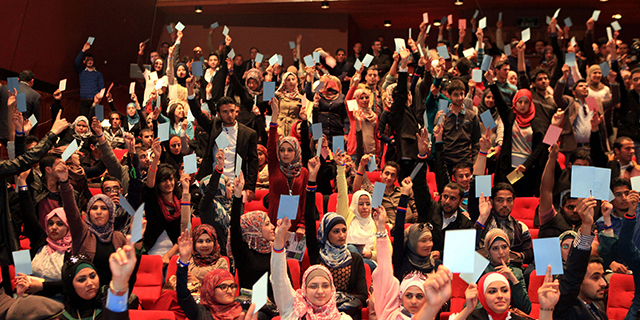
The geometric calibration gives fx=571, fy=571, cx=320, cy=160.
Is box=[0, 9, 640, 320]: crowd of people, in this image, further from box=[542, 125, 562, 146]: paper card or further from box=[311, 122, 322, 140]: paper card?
box=[542, 125, 562, 146]: paper card

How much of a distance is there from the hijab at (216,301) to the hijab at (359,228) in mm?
1126

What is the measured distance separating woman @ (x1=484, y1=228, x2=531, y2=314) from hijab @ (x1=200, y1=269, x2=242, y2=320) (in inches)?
55.9

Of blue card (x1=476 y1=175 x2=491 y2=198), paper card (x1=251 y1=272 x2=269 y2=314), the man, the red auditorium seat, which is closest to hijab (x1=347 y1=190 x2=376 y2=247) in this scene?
blue card (x1=476 y1=175 x2=491 y2=198)

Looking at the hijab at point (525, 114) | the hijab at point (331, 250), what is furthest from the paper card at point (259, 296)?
the hijab at point (525, 114)

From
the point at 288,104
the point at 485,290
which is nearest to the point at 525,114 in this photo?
the point at 288,104

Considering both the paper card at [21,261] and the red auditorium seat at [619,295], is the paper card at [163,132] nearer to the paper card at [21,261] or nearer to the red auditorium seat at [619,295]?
the paper card at [21,261]

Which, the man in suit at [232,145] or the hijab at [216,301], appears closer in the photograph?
the hijab at [216,301]

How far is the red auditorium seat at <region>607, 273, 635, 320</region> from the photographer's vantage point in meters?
3.17

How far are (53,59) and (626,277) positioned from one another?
7.10 meters

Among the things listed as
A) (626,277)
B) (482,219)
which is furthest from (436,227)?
(626,277)

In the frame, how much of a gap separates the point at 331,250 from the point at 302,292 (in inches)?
21.2

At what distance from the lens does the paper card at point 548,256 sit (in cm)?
247

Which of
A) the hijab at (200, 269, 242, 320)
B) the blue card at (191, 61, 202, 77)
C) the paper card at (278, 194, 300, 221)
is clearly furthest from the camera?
the blue card at (191, 61, 202, 77)

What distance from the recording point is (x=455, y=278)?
3.32 metres
